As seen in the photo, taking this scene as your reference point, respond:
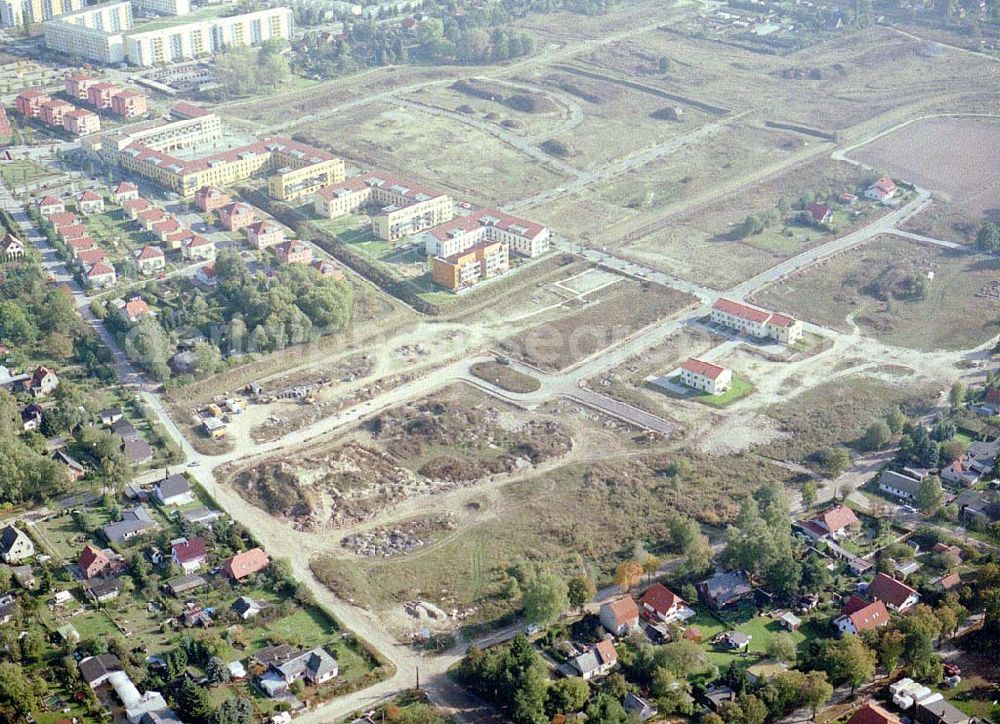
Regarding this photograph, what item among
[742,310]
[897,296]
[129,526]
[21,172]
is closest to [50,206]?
[21,172]

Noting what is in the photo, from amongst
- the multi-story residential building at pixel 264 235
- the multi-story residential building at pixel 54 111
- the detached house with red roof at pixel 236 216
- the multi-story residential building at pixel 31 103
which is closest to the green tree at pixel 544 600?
the multi-story residential building at pixel 264 235

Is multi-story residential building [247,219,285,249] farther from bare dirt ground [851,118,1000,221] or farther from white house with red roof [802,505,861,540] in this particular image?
bare dirt ground [851,118,1000,221]

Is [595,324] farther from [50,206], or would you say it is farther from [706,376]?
[50,206]

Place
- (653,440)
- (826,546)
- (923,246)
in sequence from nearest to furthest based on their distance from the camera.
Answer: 1. (826,546)
2. (653,440)
3. (923,246)

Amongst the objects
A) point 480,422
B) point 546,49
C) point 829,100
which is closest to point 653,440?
point 480,422

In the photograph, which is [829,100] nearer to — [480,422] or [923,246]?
[923,246]

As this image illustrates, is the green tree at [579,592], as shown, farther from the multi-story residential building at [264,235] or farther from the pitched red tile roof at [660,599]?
the multi-story residential building at [264,235]

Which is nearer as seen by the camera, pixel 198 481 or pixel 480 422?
pixel 198 481
